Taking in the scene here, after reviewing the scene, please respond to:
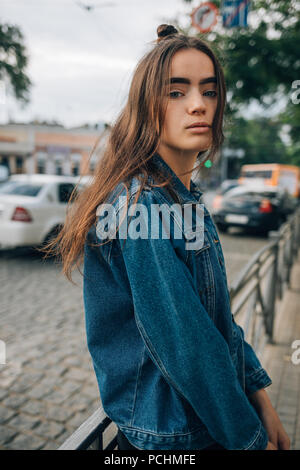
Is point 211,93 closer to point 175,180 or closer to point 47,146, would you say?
point 175,180

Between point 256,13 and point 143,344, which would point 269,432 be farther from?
point 256,13

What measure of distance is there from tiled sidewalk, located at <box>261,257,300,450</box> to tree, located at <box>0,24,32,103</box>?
20.5 m

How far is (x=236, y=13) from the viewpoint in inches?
263

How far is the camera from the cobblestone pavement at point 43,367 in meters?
2.73

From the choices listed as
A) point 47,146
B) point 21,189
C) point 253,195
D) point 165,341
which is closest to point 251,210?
point 253,195

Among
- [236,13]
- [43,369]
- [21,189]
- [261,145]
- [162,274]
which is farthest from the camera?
[261,145]

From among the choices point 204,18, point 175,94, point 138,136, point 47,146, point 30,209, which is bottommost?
point 30,209

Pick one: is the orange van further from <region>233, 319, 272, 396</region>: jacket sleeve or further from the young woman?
the young woman

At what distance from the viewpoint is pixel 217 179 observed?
6631 centimetres

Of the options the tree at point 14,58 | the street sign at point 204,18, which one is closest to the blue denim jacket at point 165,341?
the street sign at point 204,18

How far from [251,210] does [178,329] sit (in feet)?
38.3

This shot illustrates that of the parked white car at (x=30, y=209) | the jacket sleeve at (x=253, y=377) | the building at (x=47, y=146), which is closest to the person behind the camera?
the jacket sleeve at (x=253, y=377)

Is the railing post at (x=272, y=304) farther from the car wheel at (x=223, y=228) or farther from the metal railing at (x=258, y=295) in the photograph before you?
the car wheel at (x=223, y=228)

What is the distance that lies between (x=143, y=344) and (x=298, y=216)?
25.9ft
